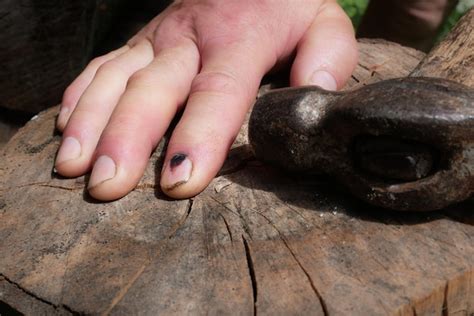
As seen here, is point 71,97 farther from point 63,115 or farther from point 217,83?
point 217,83

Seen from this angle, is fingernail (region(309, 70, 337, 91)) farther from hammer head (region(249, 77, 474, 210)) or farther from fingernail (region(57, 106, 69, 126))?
fingernail (region(57, 106, 69, 126))

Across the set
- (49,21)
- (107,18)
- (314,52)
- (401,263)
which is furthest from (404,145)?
(107,18)

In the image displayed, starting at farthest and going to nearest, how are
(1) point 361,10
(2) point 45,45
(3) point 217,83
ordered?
(1) point 361,10 < (2) point 45,45 < (3) point 217,83

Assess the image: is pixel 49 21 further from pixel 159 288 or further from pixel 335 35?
pixel 159 288

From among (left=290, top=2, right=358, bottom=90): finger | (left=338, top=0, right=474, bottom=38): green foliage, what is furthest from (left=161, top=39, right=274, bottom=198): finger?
(left=338, top=0, right=474, bottom=38): green foliage

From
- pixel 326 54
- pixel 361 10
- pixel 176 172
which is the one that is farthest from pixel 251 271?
pixel 361 10

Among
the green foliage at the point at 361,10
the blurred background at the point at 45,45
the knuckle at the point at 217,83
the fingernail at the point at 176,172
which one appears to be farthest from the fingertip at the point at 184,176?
the green foliage at the point at 361,10

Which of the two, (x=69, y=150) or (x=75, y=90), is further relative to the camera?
(x=75, y=90)
